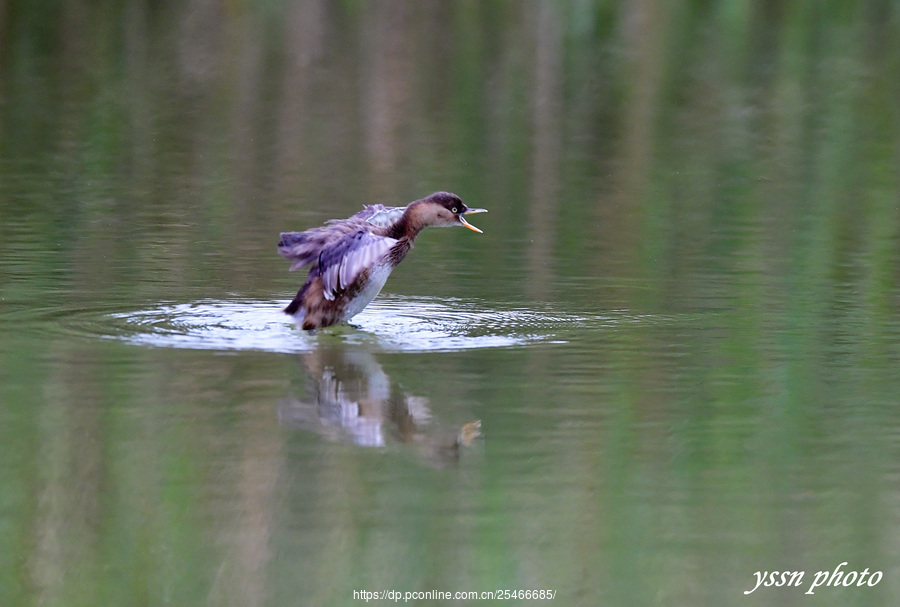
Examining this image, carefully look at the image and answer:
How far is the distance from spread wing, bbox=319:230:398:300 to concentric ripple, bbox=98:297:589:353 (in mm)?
343

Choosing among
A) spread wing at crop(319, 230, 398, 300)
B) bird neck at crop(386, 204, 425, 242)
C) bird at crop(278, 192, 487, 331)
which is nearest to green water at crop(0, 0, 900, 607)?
bird at crop(278, 192, 487, 331)

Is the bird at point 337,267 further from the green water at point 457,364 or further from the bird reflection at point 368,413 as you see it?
the bird reflection at point 368,413

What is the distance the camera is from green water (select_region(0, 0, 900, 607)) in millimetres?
5480

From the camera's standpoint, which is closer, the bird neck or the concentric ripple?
the concentric ripple

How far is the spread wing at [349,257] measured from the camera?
8781mm

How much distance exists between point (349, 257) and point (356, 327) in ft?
1.83

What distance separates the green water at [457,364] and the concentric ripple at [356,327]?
0.11 feet

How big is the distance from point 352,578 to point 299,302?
408cm

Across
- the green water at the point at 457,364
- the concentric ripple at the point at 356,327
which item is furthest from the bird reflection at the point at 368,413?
the concentric ripple at the point at 356,327

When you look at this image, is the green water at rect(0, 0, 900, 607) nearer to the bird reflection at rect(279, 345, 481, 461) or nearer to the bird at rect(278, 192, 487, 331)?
the bird reflection at rect(279, 345, 481, 461)

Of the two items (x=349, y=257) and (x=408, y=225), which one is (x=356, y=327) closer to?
(x=349, y=257)

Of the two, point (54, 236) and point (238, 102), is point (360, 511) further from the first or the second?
point (238, 102)

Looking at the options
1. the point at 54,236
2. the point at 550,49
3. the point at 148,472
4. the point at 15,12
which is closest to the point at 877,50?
the point at 550,49

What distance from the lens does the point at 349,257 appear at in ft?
29.2
